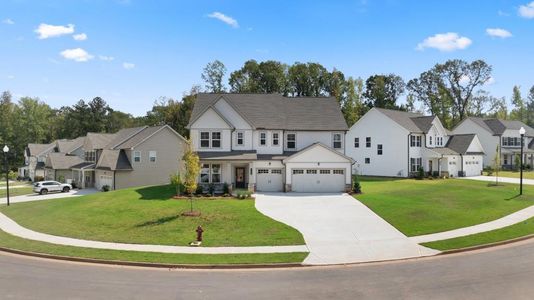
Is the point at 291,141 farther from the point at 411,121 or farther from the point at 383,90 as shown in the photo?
the point at 383,90

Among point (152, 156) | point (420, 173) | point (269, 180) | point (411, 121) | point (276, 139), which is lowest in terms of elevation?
point (269, 180)

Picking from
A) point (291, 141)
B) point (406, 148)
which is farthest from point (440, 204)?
point (406, 148)

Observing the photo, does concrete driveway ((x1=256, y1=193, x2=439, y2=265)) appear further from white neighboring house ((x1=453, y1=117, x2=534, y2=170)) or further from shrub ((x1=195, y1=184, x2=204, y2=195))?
white neighboring house ((x1=453, y1=117, x2=534, y2=170))

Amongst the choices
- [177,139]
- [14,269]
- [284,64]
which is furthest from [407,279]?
[284,64]

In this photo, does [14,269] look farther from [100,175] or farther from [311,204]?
[100,175]

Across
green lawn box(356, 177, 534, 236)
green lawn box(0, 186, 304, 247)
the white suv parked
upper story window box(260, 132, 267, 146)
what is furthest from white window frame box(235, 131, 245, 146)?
the white suv parked

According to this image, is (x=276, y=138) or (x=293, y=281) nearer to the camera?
(x=293, y=281)
